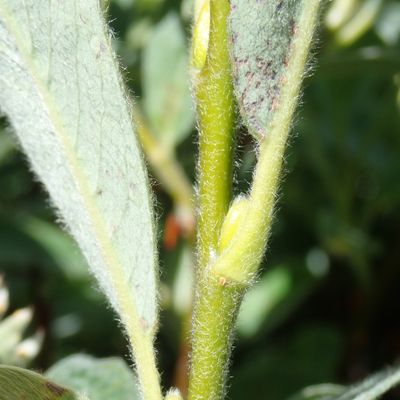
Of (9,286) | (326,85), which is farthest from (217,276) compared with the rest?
(326,85)

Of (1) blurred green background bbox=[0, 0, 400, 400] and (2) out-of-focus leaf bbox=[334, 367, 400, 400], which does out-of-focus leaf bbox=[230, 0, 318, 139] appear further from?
(1) blurred green background bbox=[0, 0, 400, 400]

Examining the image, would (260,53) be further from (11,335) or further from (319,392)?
(11,335)

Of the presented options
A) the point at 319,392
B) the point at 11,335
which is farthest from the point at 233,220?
the point at 11,335

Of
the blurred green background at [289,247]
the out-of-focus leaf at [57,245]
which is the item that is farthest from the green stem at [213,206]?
the out-of-focus leaf at [57,245]

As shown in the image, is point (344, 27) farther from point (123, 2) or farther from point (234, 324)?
point (234, 324)

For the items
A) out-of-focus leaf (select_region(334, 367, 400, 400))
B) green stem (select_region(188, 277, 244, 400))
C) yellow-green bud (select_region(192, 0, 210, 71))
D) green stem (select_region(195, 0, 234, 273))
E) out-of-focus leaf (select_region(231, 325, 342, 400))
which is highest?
yellow-green bud (select_region(192, 0, 210, 71))

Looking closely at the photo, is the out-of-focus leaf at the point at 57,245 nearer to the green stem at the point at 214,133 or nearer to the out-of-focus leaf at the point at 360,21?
the out-of-focus leaf at the point at 360,21

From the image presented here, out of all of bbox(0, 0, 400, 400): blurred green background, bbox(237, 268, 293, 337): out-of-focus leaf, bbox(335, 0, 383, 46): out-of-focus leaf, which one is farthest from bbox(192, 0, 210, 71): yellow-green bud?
bbox(237, 268, 293, 337): out-of-focus leaf
